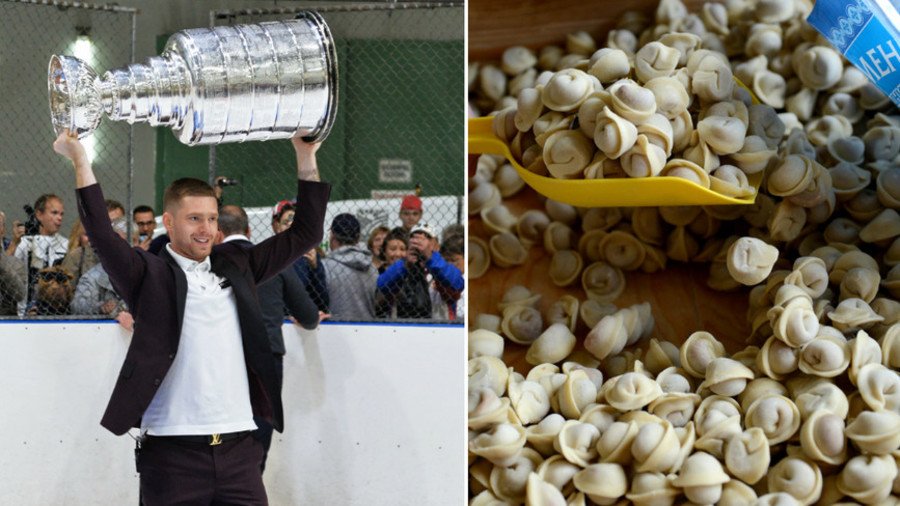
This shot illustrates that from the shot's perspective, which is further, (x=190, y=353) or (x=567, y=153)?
(x=567, y=153)

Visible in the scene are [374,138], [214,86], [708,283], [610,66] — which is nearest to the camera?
[214,86]

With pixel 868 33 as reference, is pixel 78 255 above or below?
below

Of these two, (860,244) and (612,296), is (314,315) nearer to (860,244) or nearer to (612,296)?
(612,296)

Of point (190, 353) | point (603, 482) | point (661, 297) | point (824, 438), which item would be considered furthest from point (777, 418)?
point (190, 353)

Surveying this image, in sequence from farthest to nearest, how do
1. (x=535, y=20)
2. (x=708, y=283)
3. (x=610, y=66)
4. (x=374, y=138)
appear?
1. (x=535, y=20)
2. (x=708, y=283)
3. (x=610, y=66)
4. (x=374, y=138)

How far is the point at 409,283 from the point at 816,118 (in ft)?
1.88

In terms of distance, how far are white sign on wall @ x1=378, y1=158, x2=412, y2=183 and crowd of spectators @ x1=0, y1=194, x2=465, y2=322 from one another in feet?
0.06

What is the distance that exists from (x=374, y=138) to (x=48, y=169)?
0.25 metres

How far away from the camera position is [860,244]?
990mm

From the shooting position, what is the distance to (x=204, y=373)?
753 mm

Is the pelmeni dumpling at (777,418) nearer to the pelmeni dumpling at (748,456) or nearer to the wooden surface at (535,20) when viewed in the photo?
the pelmeni dumpling at (748,456)

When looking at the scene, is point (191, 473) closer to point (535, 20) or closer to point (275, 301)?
point (275, 301)

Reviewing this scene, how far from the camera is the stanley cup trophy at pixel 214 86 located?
2.36 ft

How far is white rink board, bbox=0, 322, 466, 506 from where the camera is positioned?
2.52ft
